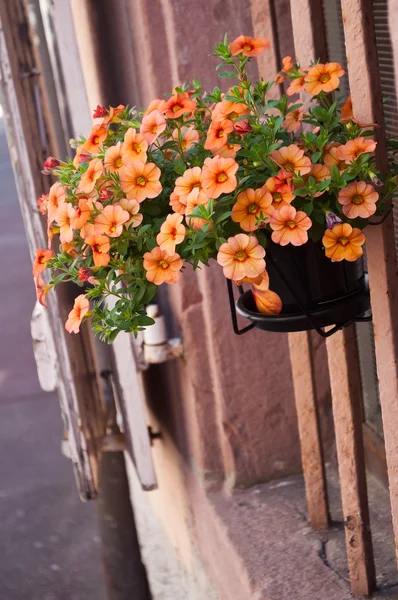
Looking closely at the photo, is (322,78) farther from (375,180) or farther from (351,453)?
(351,453)

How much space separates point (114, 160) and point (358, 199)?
333 mm

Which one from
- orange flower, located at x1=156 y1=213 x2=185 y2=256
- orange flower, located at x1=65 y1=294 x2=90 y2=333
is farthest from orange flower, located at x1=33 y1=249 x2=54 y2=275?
orange flower, located at x1=156 y1=213 x2=185 y2=256

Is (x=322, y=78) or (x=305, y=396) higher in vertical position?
(x=322, y=78)

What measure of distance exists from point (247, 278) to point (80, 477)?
5.00 feet

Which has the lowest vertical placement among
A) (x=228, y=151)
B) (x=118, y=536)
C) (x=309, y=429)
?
(x=118, y=536)

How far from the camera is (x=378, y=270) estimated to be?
3.95 ft

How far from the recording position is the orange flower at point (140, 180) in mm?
1152

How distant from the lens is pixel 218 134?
115cm

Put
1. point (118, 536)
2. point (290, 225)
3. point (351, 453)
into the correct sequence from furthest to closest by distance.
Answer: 1. point (118, 536)
2. point (351, 453)
3. point (290, 225)

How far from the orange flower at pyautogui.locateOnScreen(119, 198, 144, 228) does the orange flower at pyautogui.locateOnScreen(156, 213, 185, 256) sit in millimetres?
53

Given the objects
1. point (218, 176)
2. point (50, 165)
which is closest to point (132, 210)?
point (218, 176)

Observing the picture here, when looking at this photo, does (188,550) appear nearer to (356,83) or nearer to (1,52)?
(1,52)

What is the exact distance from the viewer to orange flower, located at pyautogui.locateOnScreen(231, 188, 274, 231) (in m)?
1.10

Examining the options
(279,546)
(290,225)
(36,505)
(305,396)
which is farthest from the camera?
(36,505)
